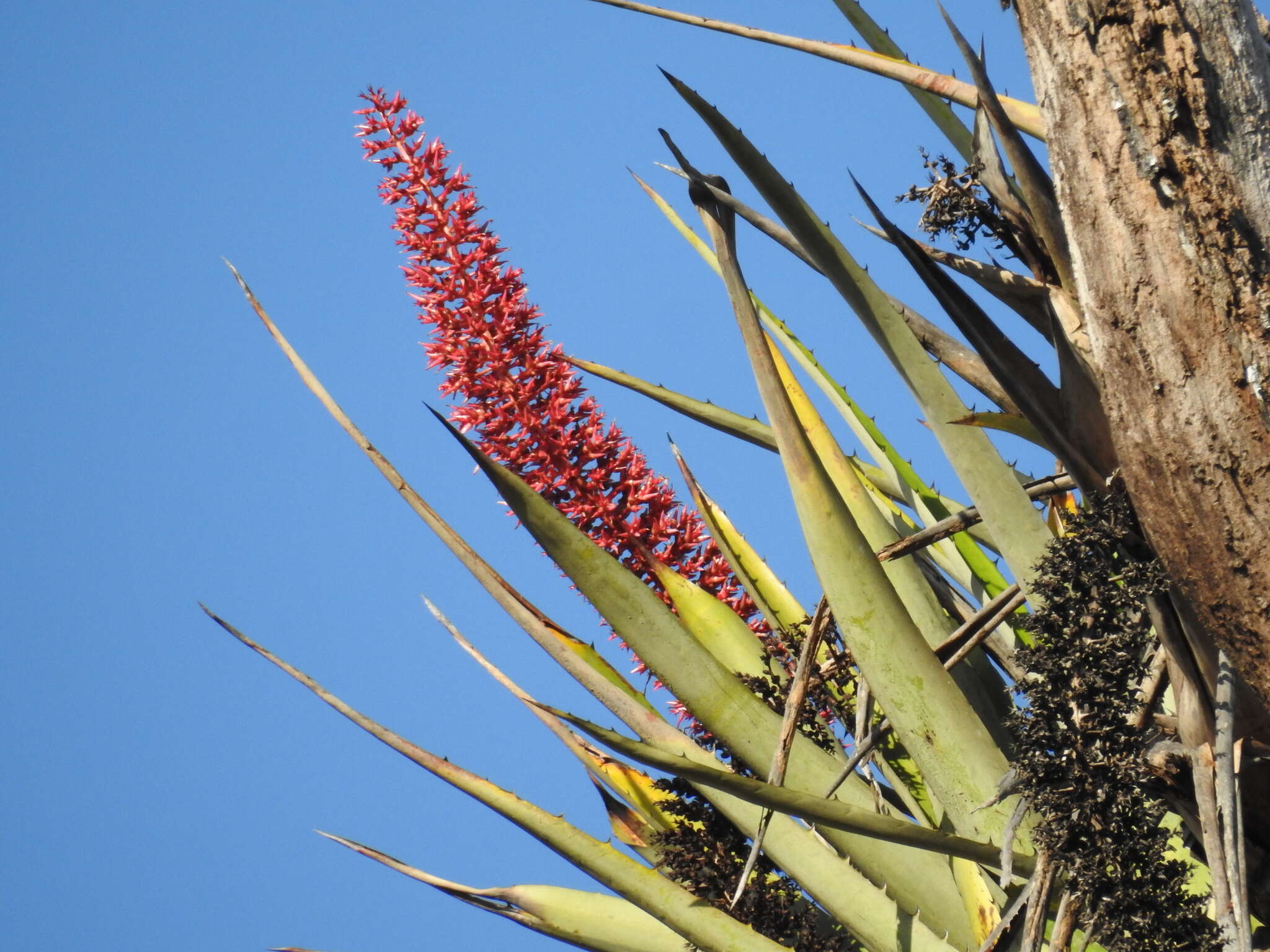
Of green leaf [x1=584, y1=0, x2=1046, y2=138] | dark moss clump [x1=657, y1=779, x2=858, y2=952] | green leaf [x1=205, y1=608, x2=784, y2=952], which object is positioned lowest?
green leaf [x1=205, y1=608, x2=784, y2=952]

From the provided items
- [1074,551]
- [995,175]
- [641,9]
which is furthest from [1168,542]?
[641,9]

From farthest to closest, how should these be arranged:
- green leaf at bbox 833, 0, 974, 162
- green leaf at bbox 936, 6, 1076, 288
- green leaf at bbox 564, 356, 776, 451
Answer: green leaf at bbox 564, 356, 776, 451, green leaf at bbox 833, 0, 974, 162, green leaf at bbox 936, 6, 1076, 288

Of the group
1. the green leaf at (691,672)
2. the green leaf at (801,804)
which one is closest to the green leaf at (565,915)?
the green leaf at (691,672)

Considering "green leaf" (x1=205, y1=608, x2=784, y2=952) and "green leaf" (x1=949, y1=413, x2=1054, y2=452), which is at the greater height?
"green leaf" (x1=949, y1=413, x2=1054, y2=452)

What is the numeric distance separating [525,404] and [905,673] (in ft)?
2.05

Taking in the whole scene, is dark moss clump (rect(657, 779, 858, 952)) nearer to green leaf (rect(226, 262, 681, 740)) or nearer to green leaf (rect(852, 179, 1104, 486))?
green leaf (rect(226, 262, 681, 740))

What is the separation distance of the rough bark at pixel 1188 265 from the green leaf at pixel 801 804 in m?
0.26

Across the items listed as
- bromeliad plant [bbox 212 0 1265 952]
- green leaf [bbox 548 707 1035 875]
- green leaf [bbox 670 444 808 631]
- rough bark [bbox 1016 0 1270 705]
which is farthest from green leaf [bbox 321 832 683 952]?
rough bark [bbox 1016 0 1270 705]

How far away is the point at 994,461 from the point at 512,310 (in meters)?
0.69

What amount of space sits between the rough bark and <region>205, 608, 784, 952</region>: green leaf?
0.58 metres

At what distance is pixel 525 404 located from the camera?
1.46m

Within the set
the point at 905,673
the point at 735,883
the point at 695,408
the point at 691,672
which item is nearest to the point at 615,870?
the point at 735,883

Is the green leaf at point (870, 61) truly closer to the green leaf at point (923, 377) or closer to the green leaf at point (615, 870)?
the green leaf at point (923, 377)

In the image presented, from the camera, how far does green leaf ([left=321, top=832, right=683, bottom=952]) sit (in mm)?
1351
